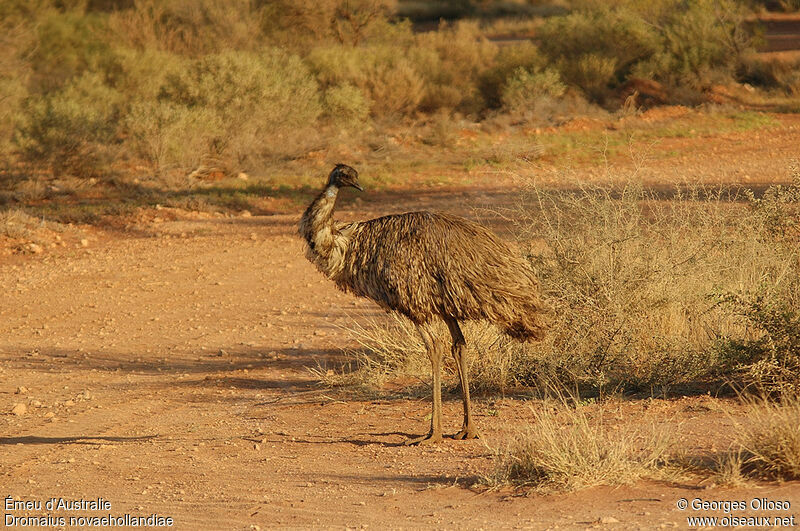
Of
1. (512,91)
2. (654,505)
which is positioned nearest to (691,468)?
(654,505)

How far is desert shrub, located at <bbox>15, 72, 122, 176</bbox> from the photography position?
17297mm

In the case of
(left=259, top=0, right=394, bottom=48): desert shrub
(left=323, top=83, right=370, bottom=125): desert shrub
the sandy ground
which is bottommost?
the sandy ground

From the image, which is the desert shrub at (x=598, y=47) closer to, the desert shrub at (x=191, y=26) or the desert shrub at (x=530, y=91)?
the desert shrub at (x=530, y=91)

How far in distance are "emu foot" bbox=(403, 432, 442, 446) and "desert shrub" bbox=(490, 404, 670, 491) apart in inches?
37.1

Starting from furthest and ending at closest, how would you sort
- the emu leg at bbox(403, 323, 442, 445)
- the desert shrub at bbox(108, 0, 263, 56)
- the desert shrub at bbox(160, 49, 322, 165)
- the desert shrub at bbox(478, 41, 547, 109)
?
A: 1. the desert shrub at bbox(478, 41, 547, 109)
2. the desert shrub at bbox(108, 0, 263, 56)
3. the desert shrub at bbox(160, 49, 322, 165)
4. the emu leg at bbox(403, 323, 442, 445)

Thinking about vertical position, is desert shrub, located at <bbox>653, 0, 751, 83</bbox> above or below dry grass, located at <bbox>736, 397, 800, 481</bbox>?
above

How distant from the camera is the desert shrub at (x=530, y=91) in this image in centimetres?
2234

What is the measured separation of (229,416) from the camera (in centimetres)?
731

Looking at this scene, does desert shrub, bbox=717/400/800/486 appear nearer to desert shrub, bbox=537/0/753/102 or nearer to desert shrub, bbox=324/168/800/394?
desert shrub, bbox=324/168/800/394

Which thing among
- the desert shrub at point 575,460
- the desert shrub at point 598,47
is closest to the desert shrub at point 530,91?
the desert shrub at point 598,47

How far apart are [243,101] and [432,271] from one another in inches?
513

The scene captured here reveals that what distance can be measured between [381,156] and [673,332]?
11.9 metres

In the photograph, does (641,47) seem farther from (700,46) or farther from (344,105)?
(344,105)

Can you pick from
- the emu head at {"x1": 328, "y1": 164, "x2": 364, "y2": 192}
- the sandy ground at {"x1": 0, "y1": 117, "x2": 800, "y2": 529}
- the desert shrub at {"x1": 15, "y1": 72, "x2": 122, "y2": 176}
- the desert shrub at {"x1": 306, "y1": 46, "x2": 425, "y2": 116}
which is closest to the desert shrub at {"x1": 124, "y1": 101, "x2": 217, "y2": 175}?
the desert shrub at {"x1": 15, "y1": 72, "x2": 122, "y2": 176}
